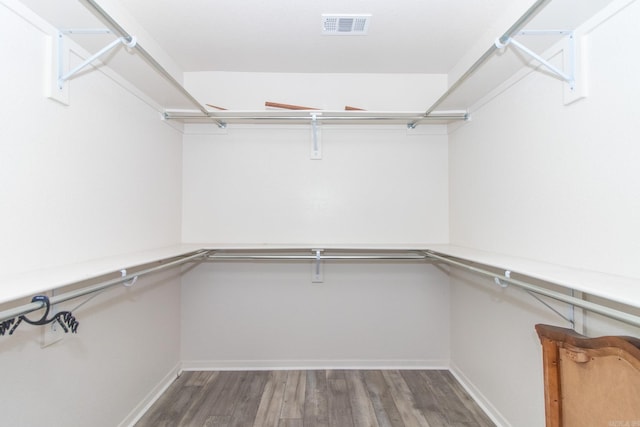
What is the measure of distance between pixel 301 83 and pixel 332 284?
1.72m

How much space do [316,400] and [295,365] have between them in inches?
17.6

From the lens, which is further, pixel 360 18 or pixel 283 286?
pixel 283 286

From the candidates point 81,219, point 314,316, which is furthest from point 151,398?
point 81,219

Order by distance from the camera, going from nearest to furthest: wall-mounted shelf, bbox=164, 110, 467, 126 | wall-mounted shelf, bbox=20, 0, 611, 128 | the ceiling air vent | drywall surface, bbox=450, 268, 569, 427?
wall-mounted shelf, bbox=20, 0, 611, 128 < drywall surface, bbox=450, 268, 569, 427 < the ceiling air vent < wall-mounted shelf, bbox=164, 110, 467, 126

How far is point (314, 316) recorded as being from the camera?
8.30 feet

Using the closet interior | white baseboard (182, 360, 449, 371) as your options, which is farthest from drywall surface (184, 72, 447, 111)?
white baseboard (182, 360, 449, 371)

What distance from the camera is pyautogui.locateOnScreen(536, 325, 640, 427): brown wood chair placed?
1.01 meters

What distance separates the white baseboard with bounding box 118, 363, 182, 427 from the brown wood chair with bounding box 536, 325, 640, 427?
7.48 feet

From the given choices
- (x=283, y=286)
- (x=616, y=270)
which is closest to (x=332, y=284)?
(x=283, y=286)

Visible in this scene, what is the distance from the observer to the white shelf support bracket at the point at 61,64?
129cm

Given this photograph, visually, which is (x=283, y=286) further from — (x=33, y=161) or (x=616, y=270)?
(x=616, y=270)

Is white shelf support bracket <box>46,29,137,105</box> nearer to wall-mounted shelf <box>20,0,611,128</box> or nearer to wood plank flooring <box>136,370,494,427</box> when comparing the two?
wall-mounted shelf <box>20,0,611,128</box>

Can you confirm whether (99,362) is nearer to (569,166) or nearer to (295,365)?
(295,365)

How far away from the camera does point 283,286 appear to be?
2.53m
